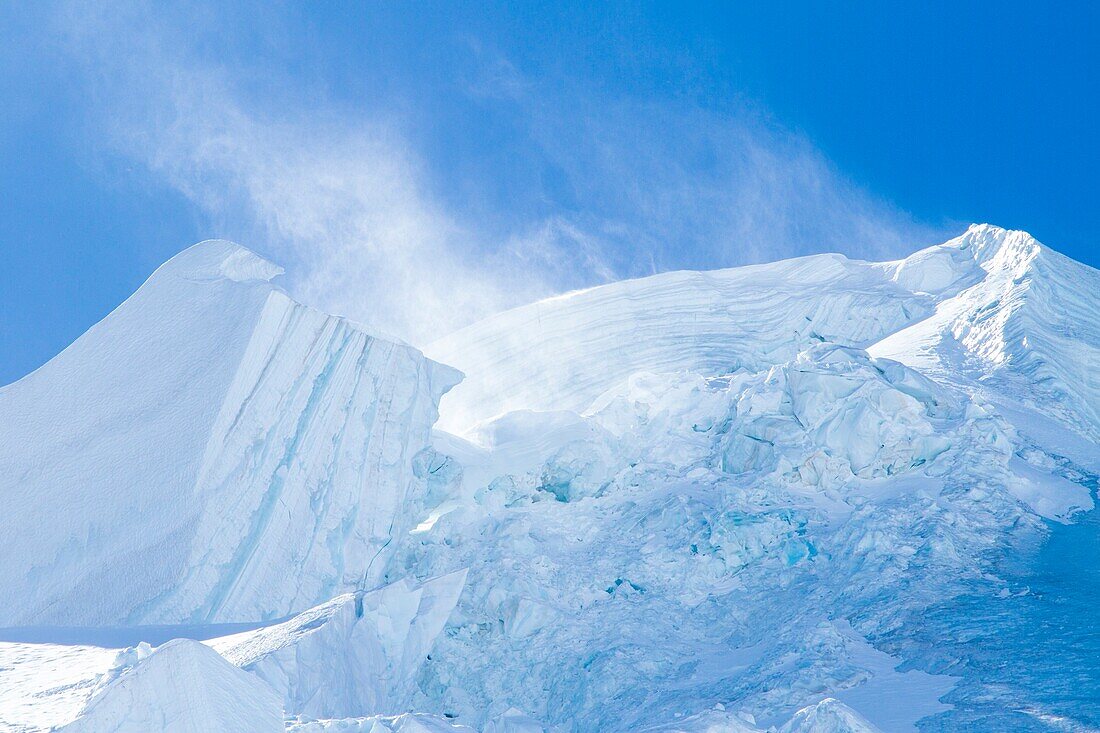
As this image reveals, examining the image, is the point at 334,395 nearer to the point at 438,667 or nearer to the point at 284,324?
the point at 284,324

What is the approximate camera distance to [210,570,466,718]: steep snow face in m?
11.8

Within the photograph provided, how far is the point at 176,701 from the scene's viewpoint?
8.78 metres

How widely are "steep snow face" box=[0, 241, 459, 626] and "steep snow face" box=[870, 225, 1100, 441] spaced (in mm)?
10948

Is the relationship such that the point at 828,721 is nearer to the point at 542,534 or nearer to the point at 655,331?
the point at 542,534

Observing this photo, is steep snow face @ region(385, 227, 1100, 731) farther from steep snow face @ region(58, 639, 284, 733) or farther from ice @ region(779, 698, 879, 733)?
steep snow face @ region(58, 639, 284, 733)

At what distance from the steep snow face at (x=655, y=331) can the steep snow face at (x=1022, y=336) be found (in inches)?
67.7

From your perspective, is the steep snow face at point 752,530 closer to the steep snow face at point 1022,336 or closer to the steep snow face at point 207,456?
the steep snow face at point 1022,336

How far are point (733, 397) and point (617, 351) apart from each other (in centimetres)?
546

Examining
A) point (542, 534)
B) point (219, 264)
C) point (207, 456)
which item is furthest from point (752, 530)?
point (219, 264)

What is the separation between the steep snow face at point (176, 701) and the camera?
8.65m

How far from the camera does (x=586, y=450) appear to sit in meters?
18.9

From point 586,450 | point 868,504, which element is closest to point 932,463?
point 868,504

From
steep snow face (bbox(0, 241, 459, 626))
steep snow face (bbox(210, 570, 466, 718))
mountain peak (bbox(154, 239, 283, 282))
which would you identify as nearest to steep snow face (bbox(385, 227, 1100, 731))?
steep snow face (bbox(210, 570, 466, 718))

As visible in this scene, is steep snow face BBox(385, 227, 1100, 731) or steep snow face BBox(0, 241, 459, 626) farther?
steep snow face BBox(0, 241, 459, 626)
